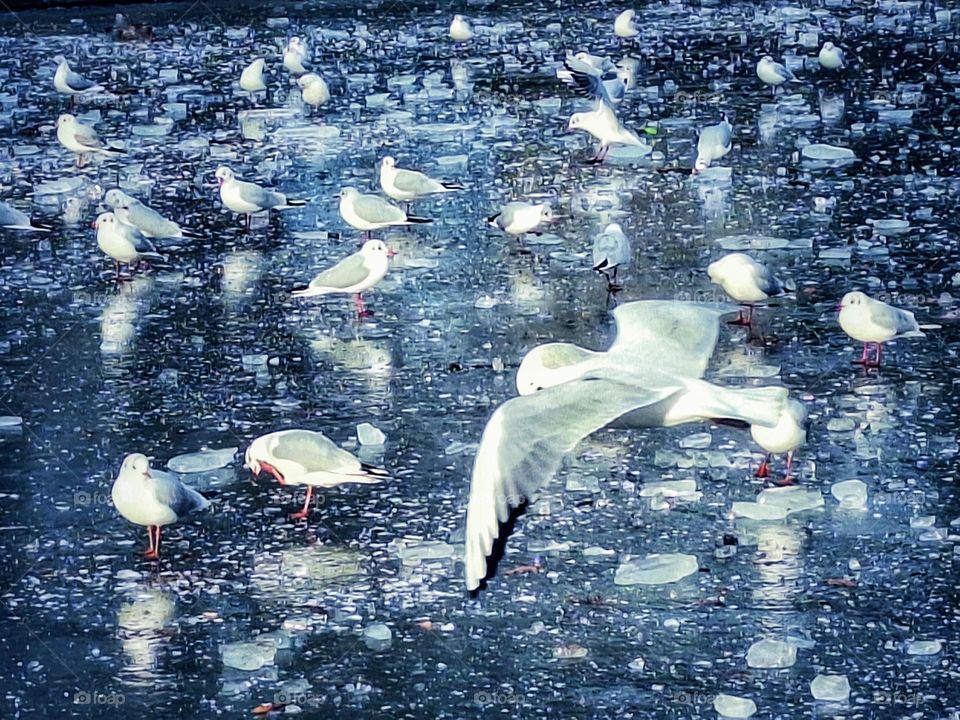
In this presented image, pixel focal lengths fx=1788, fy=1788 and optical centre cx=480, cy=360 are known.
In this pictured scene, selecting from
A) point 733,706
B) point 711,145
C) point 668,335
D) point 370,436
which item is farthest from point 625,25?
point 733,706

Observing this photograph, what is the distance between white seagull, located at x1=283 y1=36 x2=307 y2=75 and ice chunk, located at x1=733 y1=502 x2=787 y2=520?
21.6ft

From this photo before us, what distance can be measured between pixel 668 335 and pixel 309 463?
1198mm

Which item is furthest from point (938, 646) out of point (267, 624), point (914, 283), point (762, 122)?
point (762, 122)

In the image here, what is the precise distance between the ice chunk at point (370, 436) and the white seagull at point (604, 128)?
3.50m

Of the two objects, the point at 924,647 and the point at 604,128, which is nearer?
the point at 924,647

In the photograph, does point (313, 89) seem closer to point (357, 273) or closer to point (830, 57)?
point (830, 57)

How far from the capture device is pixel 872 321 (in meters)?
6.43

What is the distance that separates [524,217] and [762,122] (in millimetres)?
2568

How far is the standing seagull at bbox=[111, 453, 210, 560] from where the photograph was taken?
5215mm

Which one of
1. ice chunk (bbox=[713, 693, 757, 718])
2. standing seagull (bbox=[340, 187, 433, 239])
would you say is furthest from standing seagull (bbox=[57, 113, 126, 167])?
ice chunk (bbox=[713, 693, 757, 718])

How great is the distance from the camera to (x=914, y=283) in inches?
289

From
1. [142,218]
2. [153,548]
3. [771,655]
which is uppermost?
[771,655]

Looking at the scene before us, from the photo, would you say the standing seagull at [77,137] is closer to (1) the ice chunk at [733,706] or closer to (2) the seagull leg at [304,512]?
(2) the seagull leg at [304,512]

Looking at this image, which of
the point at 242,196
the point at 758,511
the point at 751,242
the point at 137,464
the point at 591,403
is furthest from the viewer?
the point at 242,196
